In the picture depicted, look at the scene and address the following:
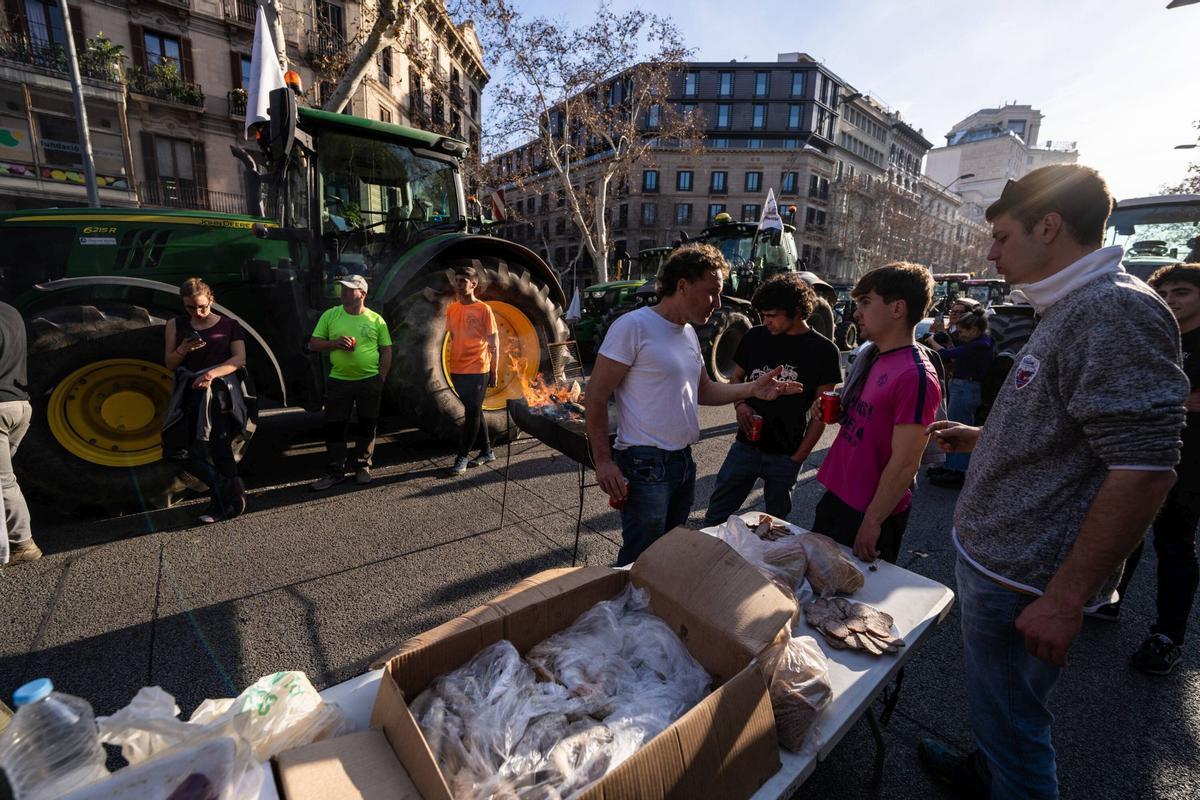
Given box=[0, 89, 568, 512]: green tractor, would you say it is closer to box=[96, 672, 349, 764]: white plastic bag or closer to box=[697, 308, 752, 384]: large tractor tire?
box=[697, 308, 752, 384]: large tractor tire

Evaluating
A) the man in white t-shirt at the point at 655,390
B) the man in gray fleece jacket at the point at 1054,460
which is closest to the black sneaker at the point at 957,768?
the man in gray fleece jacket at the point at 1054,460

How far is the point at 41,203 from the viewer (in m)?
16.3

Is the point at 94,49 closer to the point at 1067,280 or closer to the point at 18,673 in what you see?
the point at 18,673

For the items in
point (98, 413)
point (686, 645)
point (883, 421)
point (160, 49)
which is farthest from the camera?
point (160, 49)

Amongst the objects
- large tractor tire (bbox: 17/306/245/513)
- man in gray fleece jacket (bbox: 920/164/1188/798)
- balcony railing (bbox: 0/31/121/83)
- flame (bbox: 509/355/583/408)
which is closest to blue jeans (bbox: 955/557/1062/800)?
man in gray fleece jacket (bbox: 920/164/1188/798)

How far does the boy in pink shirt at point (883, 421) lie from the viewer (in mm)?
1997

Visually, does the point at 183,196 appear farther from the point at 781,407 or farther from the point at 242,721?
the point at 242,721

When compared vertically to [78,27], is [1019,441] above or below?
below

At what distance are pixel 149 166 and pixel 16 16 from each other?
4667mm

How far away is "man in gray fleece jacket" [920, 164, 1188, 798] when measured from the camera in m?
1.12

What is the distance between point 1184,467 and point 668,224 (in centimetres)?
4333

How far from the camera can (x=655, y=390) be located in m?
2.28

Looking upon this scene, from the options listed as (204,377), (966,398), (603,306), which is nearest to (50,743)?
(204,377)

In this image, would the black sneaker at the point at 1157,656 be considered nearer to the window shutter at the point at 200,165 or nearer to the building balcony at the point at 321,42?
the window shutter at the point at 200,165
